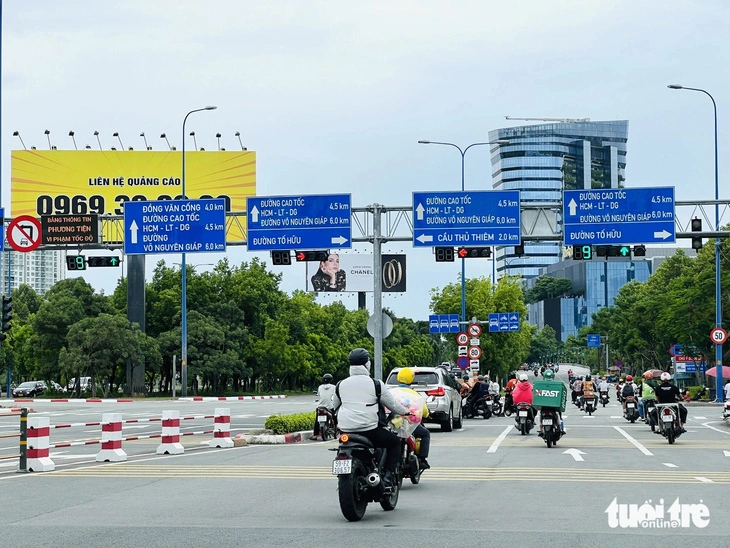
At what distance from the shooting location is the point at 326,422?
85.0 ft

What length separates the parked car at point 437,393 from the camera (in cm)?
2884

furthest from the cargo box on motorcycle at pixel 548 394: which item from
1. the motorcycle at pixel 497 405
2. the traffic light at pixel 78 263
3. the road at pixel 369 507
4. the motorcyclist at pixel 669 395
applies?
the traffic light at pixel 78 263

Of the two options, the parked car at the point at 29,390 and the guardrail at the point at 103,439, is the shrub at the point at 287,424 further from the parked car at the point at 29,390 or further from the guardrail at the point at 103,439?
the parked car at the point at 29,390

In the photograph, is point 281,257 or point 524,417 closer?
point 524,417

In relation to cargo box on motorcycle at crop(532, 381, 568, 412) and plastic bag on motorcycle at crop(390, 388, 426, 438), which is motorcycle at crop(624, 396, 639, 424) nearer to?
cargo box on motorcycle at crop(532, 381, 568, 412)

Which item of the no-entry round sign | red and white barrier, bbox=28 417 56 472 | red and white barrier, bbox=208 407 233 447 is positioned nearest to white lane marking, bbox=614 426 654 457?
red and white barrier, bbox=208 407 233 447

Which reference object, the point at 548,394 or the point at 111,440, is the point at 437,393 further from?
the point at 111,440

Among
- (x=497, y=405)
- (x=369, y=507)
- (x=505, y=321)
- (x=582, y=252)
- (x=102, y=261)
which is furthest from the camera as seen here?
(x=505, y=321)

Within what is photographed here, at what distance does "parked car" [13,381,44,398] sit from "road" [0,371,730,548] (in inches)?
2368

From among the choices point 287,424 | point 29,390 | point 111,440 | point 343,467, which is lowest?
point 29,390

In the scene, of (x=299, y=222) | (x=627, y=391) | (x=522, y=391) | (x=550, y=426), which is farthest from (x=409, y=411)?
(x=627, y=391)

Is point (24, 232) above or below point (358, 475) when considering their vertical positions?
above

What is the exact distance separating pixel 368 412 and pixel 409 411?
684 mm

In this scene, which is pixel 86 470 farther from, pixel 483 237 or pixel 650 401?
pixel 483 237
